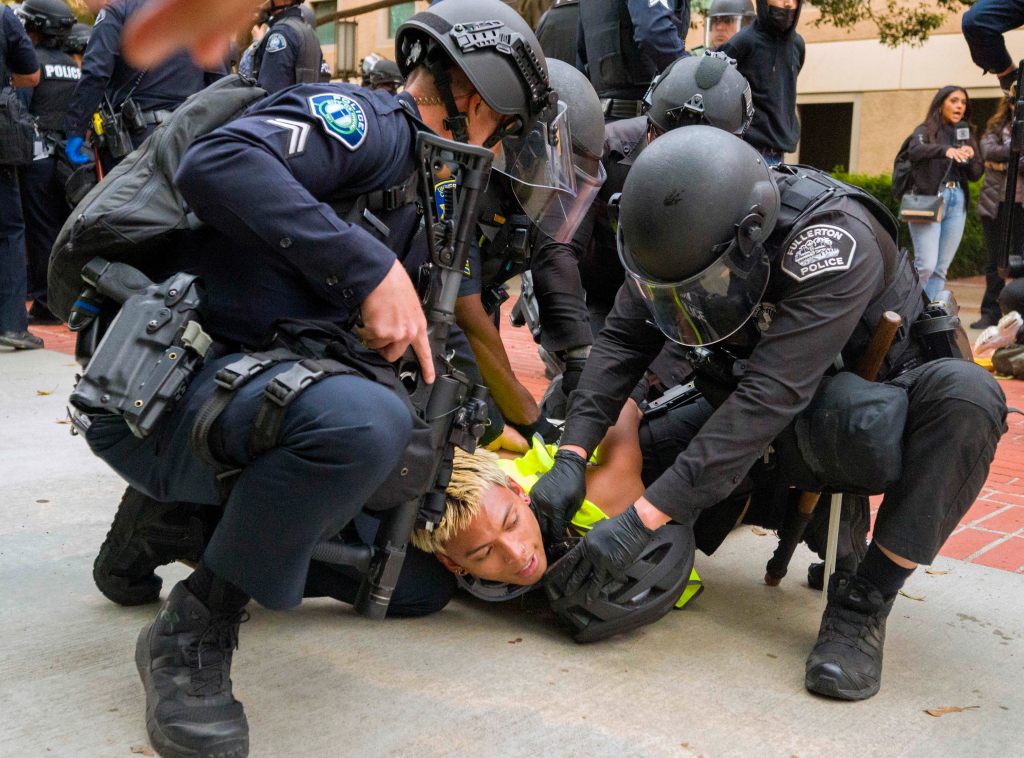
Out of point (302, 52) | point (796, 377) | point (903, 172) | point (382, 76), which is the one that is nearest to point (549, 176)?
point (796, 377)

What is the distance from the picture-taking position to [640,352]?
3.13 m

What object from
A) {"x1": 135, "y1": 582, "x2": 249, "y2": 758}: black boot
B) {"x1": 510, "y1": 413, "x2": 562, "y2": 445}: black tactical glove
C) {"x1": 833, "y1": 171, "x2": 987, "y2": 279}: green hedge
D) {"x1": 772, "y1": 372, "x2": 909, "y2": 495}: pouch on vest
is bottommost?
{"x1": 833, "y1": 171, "x2": 987, "y2": 279}: green hedge

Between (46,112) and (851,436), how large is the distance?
5999 mm

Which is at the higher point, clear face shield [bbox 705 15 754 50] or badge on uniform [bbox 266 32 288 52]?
badge on uniform [bbox 266 32 288 52]

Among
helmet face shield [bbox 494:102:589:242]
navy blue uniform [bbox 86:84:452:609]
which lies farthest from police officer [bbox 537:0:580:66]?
navy blue uniform [bbox 86:84:452:609]

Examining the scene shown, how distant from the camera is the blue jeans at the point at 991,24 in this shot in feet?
14.8

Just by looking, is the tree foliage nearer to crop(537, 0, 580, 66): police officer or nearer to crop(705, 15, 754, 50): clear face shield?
crop(705, 15, 754, 50): clear face shield

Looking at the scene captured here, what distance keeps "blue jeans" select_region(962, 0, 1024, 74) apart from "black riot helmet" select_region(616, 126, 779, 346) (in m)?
2.43

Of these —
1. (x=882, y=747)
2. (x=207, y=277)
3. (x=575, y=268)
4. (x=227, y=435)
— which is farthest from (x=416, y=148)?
(x=575, y=268)

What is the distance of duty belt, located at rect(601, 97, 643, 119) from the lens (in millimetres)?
5141

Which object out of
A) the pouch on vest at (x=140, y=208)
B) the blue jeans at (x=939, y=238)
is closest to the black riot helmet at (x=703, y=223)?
the pouch on vest at (x=140, y=208)

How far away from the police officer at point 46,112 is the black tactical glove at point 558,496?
5.19 meters

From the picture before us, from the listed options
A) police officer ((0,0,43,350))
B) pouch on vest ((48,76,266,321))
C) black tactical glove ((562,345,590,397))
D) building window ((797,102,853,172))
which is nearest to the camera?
pouch on vest ((48,76,266,321))

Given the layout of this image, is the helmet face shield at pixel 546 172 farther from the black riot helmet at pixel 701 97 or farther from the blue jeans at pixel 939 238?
the blue jeans at pixel 939 238
